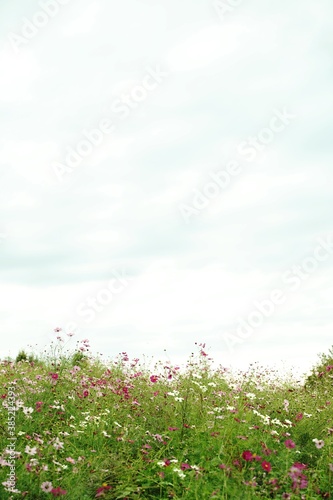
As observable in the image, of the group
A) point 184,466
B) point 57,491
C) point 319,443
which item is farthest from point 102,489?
point 319,443

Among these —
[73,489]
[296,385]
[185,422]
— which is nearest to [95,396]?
[185,422]

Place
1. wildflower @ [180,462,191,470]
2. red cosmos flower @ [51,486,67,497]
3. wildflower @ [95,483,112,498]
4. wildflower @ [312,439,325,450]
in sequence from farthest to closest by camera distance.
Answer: wildflower @ [180,462,191,470]
wildflower @ [95,483,112,498]
wildflower @ [312,439,325,450]
red cosmos flower @ [51,486,67,497]

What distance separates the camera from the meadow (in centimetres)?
530

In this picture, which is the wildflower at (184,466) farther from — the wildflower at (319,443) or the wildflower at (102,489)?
the wildflower at (319,443)

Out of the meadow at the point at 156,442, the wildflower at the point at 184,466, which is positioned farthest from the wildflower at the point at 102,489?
the wildflower at the point at 184,466

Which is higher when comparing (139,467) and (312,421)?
(312,421)

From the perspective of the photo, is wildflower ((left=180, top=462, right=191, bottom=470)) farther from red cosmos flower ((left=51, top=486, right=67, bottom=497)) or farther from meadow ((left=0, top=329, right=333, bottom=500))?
red cosmos flower ((left=51, top=486, right=67, bottom=497))

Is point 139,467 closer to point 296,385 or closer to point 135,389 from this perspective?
point 135,389

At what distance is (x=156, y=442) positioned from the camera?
648 centimetres

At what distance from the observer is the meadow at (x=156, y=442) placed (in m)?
5.30

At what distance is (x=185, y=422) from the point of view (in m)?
7.00

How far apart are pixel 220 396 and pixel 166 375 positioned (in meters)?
1.54

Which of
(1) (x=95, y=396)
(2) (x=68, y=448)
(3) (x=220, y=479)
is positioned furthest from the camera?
(1) (x=95, y=396)

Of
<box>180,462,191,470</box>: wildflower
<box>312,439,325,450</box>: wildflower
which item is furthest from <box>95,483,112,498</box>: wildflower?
<box>312,439,325,450</box>: wildflower
